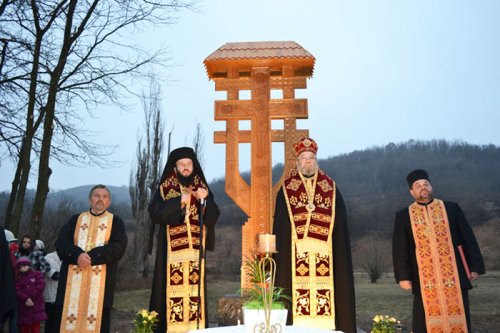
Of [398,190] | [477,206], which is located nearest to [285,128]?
[477,206]

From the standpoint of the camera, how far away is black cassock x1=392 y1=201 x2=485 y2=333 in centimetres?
517

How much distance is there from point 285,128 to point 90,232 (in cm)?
298

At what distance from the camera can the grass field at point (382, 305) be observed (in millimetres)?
9610

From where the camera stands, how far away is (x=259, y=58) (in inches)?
264

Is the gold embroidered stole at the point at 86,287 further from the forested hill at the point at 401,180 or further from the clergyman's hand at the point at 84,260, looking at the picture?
the forested hill at the point at 401,180

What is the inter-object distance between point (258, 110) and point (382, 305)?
26.6 feet

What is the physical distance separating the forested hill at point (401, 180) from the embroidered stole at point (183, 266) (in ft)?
82.2

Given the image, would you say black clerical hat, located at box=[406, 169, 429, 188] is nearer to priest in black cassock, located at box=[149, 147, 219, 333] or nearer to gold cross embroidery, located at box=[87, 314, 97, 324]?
priest in black cassock, located at box=[149, 147, 219, 333]

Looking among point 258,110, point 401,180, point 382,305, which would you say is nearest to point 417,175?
point 258,110

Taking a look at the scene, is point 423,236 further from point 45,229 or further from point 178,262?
point 45,229

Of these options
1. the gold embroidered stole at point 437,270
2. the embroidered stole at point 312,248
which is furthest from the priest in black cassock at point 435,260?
the embroidered stole at point 312,248

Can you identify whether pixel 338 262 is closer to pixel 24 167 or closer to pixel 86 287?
pixel 86 287

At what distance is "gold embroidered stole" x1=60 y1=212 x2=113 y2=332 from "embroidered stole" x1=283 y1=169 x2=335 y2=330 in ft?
7.51

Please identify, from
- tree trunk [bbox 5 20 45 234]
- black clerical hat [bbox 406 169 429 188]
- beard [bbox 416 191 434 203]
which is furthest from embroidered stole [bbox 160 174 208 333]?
tree trunk [bbox 5 20 45 234]
